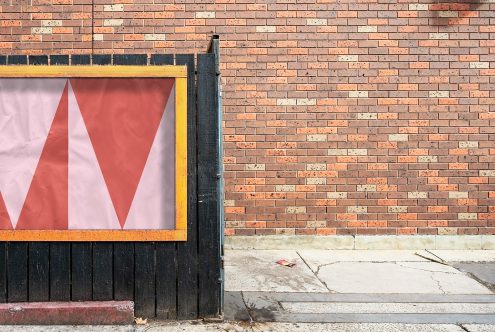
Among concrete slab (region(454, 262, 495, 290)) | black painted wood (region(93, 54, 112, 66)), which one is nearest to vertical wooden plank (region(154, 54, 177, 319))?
black painted wood (region(93, 54, 112, 66))

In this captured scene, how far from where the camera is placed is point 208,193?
3.50 meters

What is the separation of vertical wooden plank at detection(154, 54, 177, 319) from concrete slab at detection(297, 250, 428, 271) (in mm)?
2134

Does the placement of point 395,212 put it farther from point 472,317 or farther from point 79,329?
point 79,329

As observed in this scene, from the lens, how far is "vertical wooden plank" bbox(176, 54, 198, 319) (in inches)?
136

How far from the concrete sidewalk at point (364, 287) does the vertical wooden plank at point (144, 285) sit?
2.28 ft

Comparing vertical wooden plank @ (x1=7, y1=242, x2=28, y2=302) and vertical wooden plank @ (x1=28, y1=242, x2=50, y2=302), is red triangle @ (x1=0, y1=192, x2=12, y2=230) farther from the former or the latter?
vertical wooden plank @ (x1=28, y1=242, x2=50, y2=302)

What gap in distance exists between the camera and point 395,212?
5887mm

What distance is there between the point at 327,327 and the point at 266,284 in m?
1.11

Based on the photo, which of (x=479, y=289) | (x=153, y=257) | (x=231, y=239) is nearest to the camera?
(x=153, y=257)

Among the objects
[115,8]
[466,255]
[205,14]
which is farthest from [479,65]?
[115,8]

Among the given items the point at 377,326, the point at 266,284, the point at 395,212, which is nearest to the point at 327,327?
the point at 377,326

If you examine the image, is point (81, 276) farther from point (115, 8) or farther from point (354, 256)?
point (115, 8)

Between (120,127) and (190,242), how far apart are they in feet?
3.78

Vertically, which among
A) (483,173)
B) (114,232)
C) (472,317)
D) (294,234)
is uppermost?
(483,173)
